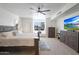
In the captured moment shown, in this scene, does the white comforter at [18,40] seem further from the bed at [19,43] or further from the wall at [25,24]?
the wall at [25,24]

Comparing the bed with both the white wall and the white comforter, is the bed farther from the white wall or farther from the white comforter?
the white wall

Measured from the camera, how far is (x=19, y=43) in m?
3.45

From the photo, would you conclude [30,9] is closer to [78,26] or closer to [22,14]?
[22,14]

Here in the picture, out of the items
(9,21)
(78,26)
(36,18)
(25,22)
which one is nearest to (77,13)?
(78,26)

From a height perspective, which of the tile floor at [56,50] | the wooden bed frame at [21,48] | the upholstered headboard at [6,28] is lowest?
the tile floor at [56,50]

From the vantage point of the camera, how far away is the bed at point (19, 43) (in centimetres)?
335

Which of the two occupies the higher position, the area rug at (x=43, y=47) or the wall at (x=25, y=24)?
the wall at (x=25, y=24)

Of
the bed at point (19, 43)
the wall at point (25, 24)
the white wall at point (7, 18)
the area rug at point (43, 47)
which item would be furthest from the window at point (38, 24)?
the area rug at point (43, 47)

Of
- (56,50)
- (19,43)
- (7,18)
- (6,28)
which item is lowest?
(56,50)

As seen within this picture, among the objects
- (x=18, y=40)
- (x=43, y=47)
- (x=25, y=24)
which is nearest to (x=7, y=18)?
(x=25, y=24)

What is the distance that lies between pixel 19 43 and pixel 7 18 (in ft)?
2.80

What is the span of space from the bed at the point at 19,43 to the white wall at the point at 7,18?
45cm

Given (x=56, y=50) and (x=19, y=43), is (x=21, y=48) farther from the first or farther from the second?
(x=56, y=50)
